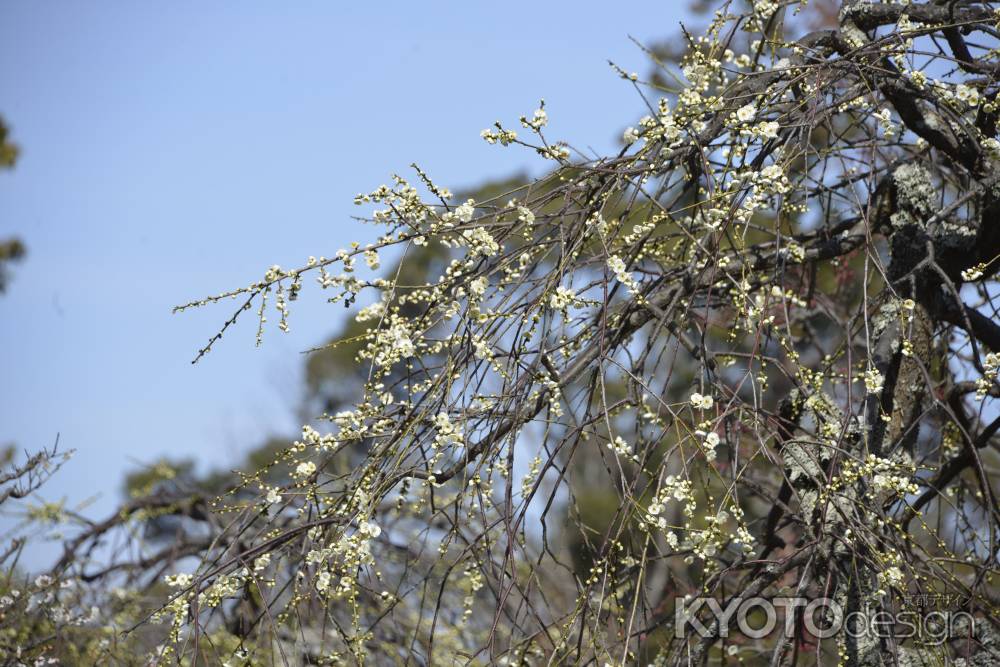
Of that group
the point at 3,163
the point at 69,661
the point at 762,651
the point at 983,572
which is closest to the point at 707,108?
the point at 983,572

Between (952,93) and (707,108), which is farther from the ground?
(952,93)

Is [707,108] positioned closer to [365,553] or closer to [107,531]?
[365,553]

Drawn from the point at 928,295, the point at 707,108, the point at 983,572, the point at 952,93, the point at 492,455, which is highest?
the point at 952,93

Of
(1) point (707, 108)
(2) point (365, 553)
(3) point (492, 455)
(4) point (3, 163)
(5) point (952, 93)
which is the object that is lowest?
(2) point (365, 553)

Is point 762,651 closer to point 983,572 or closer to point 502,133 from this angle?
point 983,572

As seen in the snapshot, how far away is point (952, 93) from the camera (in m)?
2.45

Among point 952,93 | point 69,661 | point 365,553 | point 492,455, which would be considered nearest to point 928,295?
point 952,93

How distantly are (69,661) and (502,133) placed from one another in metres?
2.61

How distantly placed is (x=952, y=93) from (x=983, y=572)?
3.98 ft

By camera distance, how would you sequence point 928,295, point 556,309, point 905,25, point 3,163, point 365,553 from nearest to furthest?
point 365,553, point 556,309, point 905,25, point 928,295, point 3,163

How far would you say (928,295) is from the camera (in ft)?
8.59

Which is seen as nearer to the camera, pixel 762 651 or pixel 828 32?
pixel 828 32

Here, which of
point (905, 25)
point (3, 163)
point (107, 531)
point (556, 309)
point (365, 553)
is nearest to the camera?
point (365, 553)

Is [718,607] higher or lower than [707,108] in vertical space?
A: lower
